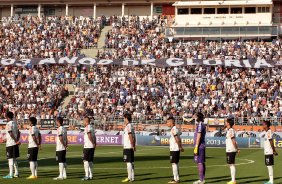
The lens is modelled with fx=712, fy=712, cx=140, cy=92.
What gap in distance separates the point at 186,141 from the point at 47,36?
30270 millimetres

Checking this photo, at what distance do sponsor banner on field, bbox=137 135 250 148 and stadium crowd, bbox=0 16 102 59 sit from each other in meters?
23.3

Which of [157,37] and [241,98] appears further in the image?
[157,37]

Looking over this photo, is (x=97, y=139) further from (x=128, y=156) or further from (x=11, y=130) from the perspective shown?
(x=128, y=156)

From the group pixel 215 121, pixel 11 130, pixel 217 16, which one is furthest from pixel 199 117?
pixel 217 16

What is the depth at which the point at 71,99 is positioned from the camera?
2504 inches

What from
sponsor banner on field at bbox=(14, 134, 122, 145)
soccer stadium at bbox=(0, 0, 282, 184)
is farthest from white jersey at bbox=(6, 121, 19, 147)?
sponsor banner on field at bbox=(14, 134, 122, 145)

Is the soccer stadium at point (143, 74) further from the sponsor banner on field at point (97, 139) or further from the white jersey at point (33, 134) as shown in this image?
the white jersey at point (33, 134)

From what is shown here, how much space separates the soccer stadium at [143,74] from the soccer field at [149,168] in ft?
0.48

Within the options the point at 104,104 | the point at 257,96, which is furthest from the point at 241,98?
the point at 104,104

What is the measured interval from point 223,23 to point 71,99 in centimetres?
2014

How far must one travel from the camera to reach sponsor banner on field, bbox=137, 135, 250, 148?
47625 millimetres

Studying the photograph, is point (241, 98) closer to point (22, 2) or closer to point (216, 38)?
point (216, 38)

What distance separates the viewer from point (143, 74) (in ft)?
217

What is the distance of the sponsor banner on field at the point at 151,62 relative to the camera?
64688 mm
